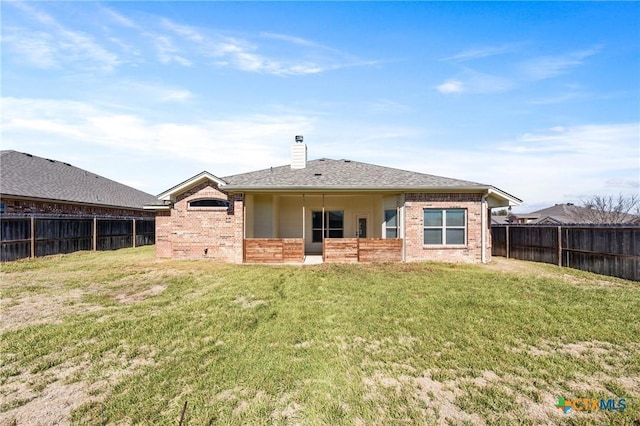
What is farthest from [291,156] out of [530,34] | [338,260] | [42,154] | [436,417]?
[42,154]

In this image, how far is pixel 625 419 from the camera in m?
2.95

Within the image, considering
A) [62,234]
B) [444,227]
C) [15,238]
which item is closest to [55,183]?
[62,234]

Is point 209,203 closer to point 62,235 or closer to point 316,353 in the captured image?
point 62,235

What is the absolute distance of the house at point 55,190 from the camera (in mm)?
14164

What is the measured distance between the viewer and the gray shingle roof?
486 inches

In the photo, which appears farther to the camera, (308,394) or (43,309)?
(43,309)

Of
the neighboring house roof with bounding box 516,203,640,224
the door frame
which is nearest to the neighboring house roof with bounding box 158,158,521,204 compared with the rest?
the door frame

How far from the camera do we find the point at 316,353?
169 inches

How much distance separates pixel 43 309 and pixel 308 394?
249 inches

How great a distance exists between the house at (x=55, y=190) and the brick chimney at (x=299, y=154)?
1229 centimetres

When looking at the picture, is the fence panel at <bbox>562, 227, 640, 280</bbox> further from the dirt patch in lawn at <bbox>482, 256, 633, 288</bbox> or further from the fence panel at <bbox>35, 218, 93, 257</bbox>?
the fence panel at <bbox>35, 218, 93, 257</bbox>

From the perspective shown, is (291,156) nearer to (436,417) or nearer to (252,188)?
(252,188)

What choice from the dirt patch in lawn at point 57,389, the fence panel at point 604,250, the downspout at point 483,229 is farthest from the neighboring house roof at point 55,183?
the fence panel at point 604,250

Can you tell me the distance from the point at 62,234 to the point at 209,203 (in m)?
7.49
